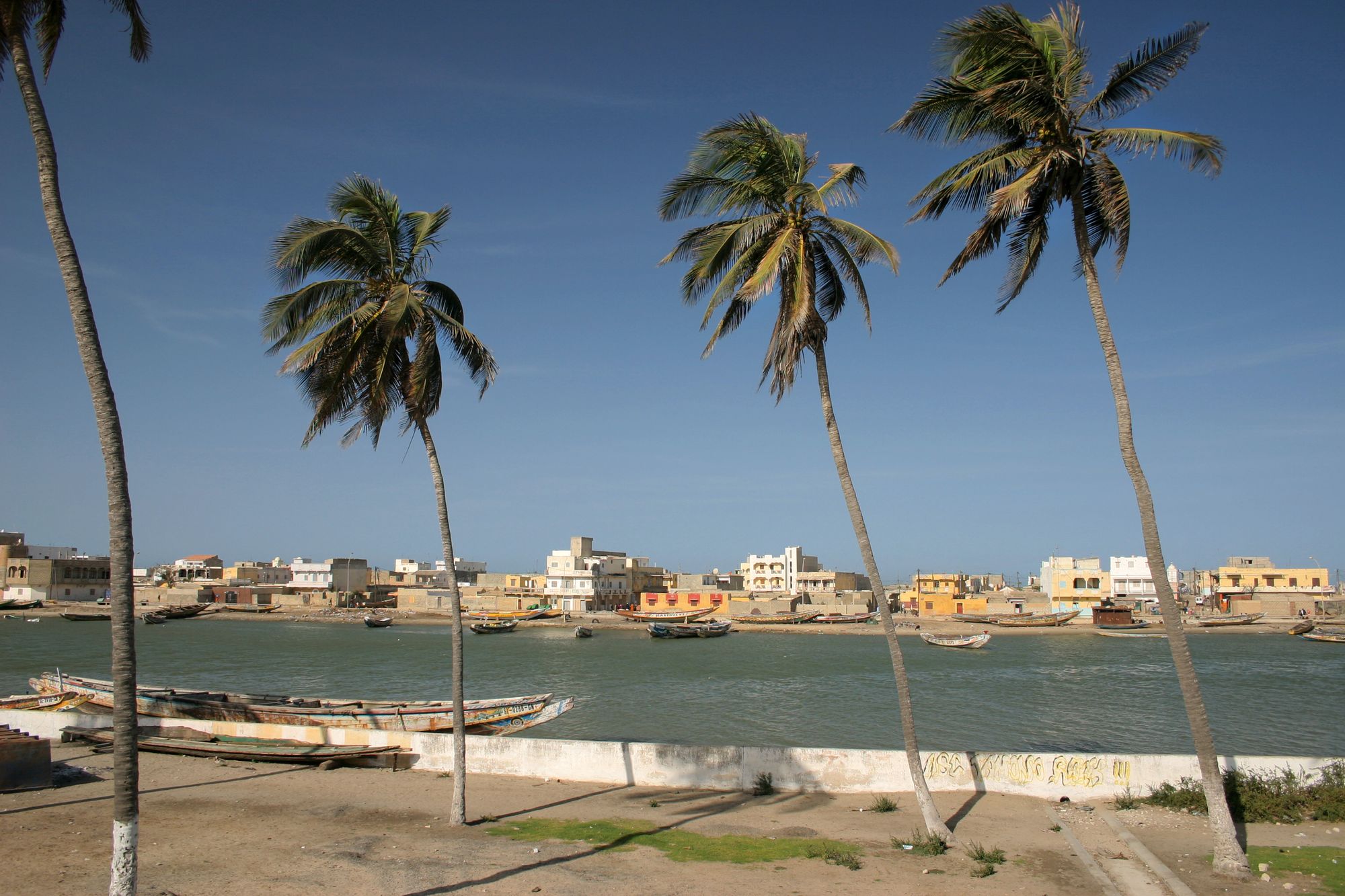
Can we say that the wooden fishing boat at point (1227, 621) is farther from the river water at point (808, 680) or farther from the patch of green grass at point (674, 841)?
the patch of green grass at point (674, 841)

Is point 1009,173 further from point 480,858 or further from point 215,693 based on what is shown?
point 215,693

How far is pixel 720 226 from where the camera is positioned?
13797 mm

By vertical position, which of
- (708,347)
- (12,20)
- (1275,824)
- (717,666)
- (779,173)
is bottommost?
(717,666)

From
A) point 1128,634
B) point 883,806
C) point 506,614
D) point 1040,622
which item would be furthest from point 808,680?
point 506,614

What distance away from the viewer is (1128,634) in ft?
286

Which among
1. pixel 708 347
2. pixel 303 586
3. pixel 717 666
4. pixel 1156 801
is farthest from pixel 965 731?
pixel 303 586

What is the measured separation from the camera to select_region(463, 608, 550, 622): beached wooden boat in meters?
100

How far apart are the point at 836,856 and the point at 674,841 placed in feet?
7.91

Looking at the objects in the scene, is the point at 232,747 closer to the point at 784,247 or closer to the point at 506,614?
the point at 784,247

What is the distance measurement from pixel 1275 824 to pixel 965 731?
19234 mm

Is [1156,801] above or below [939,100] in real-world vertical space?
below

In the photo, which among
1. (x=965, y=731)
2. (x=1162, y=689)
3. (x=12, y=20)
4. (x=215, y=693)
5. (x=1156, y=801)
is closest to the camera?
(x=12, y=20)

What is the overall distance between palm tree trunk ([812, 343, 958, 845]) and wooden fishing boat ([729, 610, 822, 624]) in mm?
89596

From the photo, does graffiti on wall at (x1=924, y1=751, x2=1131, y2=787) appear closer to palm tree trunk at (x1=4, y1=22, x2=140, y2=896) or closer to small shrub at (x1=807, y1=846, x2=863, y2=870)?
small shrub at (x1=807, y1=846, x2=863, y2=870)
